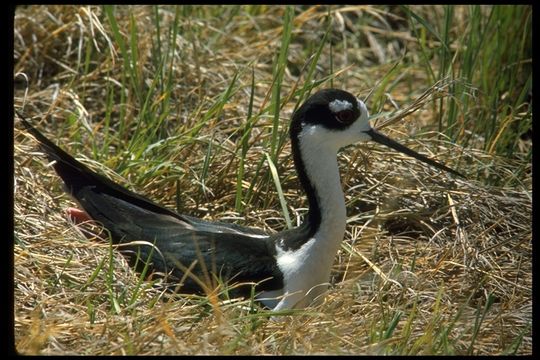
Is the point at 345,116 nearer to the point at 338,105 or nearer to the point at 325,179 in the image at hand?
the point at 338,105

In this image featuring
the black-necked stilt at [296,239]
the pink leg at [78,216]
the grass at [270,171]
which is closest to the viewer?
the grass at [270,171]

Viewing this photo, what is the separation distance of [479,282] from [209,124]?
49.1 inches

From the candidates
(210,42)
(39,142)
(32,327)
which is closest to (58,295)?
(32,327)

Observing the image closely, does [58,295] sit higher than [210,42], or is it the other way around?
[210,42]

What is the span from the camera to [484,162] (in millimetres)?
4008

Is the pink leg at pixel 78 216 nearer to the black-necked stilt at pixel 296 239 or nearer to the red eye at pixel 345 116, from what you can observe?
the black-necked stilt at pixel 296 239

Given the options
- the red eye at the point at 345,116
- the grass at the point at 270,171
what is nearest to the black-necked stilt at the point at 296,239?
the red eye at the point at 345,116

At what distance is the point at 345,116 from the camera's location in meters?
3.34

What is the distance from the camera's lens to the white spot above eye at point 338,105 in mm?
3305

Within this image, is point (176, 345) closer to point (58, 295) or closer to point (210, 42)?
point (58, 295)

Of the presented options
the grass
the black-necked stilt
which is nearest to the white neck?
the black-necked stilt

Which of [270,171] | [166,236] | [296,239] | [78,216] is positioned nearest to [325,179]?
[296,239]

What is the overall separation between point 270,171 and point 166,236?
1.67 ft

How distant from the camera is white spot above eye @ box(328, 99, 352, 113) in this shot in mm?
3305
